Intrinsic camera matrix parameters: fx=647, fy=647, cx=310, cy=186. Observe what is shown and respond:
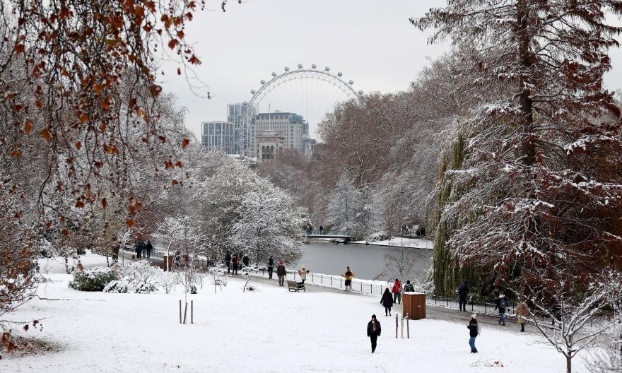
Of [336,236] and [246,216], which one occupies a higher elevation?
[246,216]

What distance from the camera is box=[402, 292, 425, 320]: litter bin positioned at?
20.5 meters

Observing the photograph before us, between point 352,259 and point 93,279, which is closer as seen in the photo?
point 93,279

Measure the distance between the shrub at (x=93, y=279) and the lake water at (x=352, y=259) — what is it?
1732 cm

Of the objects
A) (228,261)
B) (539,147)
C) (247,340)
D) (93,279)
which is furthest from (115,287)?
(539,147)

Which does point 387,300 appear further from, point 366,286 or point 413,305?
point 366,286

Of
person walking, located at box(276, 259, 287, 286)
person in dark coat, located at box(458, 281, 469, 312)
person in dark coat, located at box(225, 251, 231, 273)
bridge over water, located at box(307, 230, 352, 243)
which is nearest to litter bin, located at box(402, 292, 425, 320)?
person in dark coat, located at box(458, 281, 469, 312)

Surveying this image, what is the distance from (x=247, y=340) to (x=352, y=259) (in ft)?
112

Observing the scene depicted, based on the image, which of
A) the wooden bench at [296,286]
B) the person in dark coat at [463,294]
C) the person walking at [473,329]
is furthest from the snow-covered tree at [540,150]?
the wooden bench at [296,286]

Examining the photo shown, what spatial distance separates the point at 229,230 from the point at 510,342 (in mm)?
23297

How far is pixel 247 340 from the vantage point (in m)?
16.2

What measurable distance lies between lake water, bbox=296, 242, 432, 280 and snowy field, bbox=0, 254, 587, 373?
53.5 ft

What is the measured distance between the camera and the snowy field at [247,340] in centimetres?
1324

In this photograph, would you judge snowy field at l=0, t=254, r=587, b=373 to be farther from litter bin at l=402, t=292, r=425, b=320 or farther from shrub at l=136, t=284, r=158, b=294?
shrub at l=136, t=284, r=158, b=294

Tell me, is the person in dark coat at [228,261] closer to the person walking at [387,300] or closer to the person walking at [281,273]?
the person walking at [281,273]
